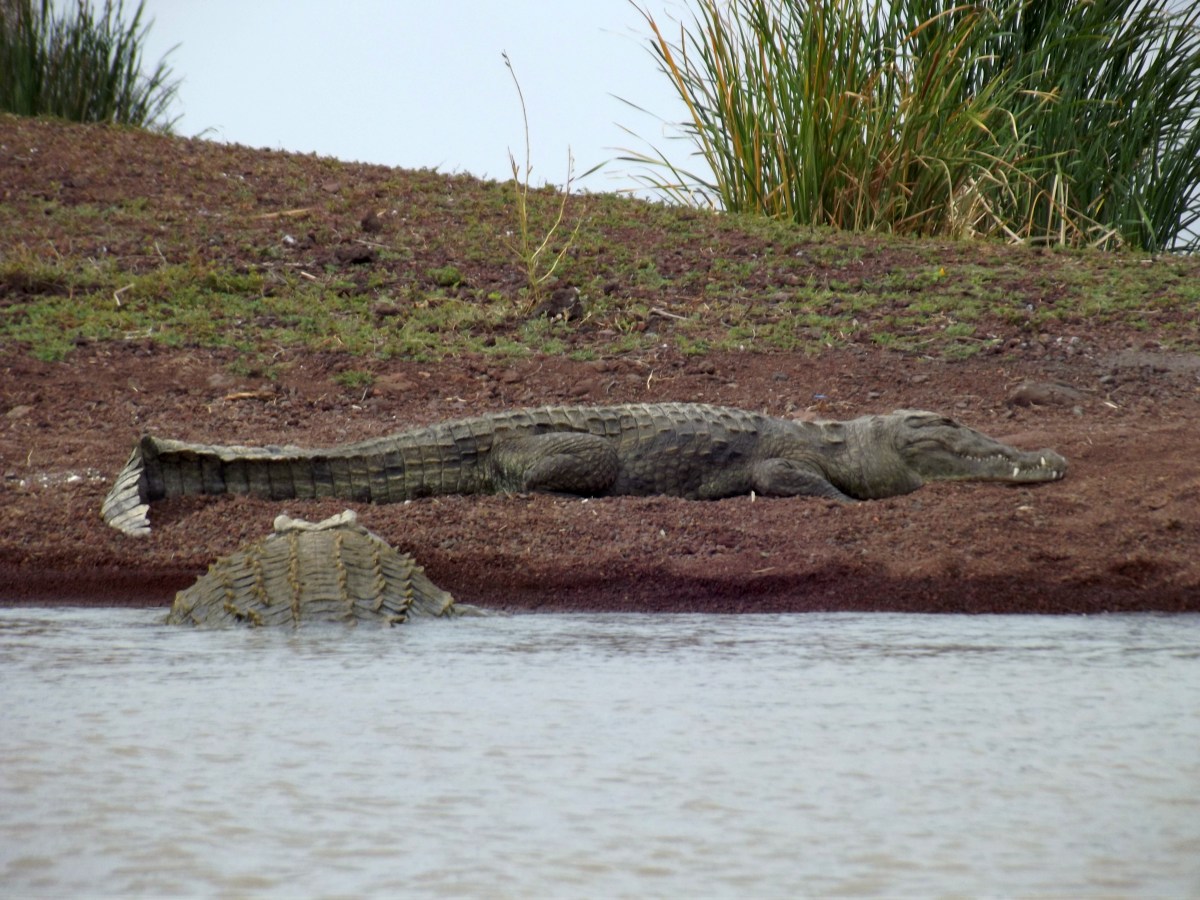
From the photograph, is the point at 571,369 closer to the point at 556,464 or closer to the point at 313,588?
the point at 556,464

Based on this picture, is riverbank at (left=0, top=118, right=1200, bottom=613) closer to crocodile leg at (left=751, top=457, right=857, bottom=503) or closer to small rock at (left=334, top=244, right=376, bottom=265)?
small rock at (left=334, top=244, right=376, bottom=265)

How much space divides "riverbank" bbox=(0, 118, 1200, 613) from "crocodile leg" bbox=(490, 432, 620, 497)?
0.92 feet

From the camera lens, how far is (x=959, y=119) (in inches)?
390

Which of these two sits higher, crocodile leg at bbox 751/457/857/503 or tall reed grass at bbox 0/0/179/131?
tall reed grass at bbox 0/0/179/131

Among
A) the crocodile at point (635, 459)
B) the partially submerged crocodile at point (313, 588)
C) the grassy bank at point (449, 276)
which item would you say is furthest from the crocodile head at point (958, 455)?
the partially submerged crocodile at point (313, 588)

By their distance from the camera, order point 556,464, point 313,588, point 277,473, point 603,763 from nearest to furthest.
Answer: point 603,763, point 313,588, point 277,473, point 556,464

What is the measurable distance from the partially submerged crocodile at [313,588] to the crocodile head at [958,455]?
2468 millimetres

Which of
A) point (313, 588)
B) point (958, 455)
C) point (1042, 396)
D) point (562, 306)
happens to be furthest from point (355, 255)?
point (313, 588)

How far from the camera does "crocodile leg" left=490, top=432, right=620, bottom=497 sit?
5594mm

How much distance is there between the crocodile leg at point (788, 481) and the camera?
565cm

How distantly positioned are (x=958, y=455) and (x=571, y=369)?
2.76m

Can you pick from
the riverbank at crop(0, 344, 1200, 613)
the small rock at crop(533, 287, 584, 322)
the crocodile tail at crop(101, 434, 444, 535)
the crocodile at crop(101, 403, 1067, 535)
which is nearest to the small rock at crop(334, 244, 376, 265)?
the small rock at crop(533, 287, 584, 322)

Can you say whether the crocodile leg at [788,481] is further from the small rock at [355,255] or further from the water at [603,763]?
the small rock at [355,255]

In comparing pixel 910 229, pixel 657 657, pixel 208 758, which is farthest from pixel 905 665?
pixel 910 229
